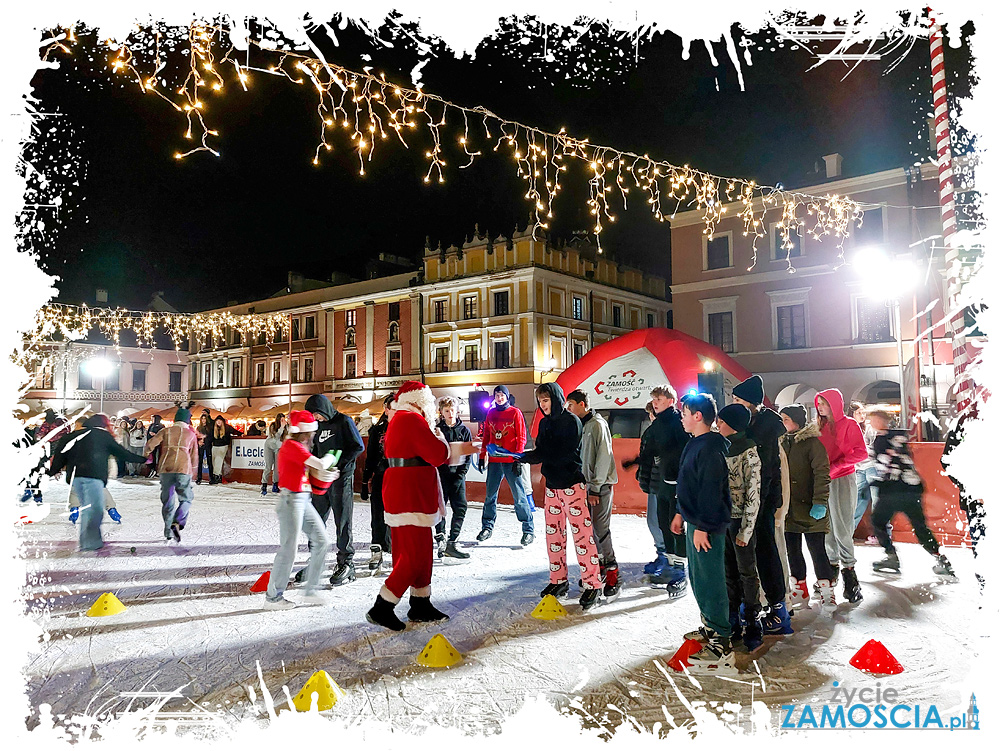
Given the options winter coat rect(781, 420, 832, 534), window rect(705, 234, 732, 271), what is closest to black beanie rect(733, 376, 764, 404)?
winter coat rect(781, 420, 832, 534)

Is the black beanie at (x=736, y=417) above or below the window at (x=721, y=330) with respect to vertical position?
below

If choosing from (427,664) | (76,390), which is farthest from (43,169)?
(76,390)

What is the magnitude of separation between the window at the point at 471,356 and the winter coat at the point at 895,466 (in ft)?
91.1

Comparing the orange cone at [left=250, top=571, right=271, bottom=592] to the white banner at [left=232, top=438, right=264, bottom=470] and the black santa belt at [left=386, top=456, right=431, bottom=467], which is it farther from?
the white banner at [left=232, top=438, right=264, bottom=470]

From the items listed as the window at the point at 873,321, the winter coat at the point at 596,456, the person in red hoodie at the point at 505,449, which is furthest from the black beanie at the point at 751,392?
the window at the point at 873,321

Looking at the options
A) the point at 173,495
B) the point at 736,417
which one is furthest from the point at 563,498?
the point at 173,495

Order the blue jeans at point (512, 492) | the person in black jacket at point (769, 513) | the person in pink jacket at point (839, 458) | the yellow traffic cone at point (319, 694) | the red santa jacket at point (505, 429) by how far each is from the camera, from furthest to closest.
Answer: the blue jeans at point (512, 492) → the red santa jacket at point (505, 429) → the person in pink jacket at point (839, 458) → the person in black jacket at point (769, 513) → the yellow traffic cone at point (319, 694)

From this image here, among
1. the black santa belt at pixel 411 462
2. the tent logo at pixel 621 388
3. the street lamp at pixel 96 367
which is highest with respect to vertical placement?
the street lamp at pixel 96 367

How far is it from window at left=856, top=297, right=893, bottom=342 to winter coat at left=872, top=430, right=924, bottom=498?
17.8 metres

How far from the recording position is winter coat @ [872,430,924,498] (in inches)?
239

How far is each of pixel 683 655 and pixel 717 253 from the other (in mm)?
23659

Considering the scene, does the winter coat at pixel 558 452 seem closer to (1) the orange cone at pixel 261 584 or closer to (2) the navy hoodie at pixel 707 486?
(2) the navy hoodie at pixel 707 486

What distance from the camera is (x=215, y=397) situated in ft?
151

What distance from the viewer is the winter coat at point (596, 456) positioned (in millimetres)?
5492
